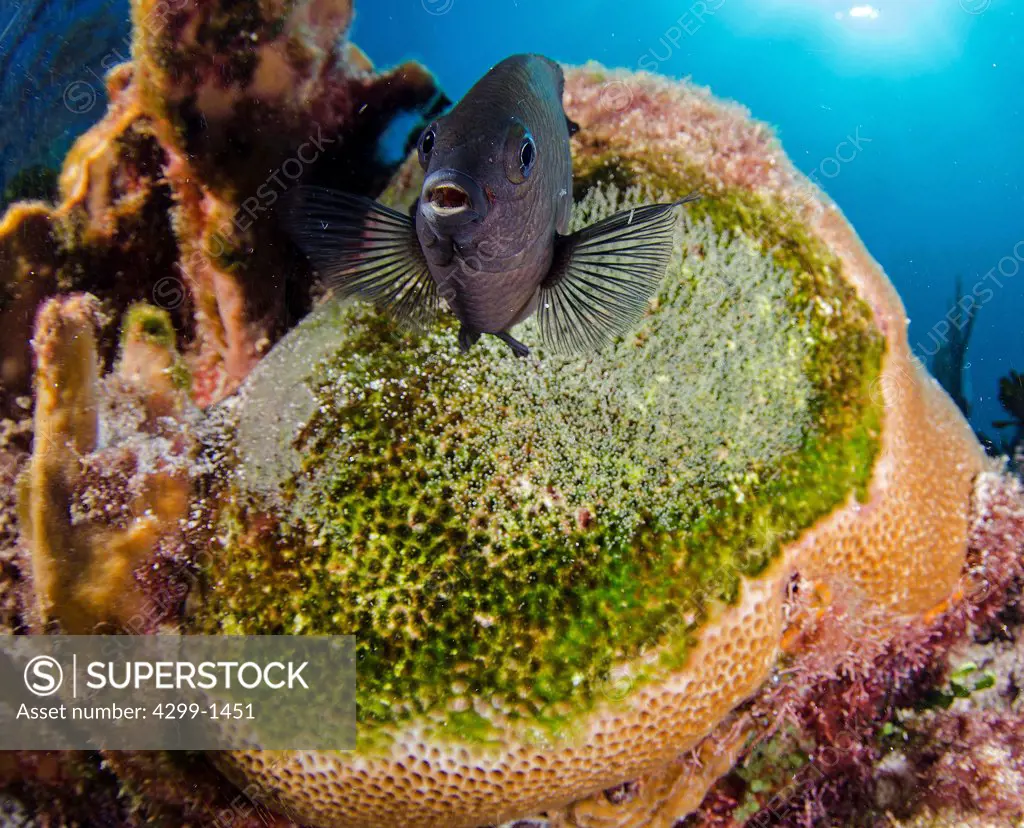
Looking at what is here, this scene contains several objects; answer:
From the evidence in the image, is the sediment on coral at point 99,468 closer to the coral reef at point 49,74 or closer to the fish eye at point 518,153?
the fish eye at point 518,153

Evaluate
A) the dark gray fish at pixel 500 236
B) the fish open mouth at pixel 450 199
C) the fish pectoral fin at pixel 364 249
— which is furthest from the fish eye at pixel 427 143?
the fish pectoral fin at pixel 364 249

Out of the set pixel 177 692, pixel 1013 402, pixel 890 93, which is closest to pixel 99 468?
pixel 177 692

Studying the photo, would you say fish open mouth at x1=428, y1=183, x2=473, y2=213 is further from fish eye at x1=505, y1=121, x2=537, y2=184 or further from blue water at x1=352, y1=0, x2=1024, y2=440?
blue water at x1=352, y1=0, x2=1024, y2=440

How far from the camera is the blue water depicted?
1591 inches

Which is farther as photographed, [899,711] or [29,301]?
[899,711]

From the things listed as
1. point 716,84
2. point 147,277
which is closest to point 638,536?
point 147,277

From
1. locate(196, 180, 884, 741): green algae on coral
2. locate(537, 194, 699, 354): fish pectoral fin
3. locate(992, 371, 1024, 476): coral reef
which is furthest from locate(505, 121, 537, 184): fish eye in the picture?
locate(992, 371, 1024, 476): coral reef

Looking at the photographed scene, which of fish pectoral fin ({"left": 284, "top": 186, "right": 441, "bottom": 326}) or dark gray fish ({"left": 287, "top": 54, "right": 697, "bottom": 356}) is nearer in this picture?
dark gray fish ({"left": 287, "top": 54, "right": 697, "bottom": 356})

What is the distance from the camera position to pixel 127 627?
243 cm

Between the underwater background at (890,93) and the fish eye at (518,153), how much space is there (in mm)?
34894

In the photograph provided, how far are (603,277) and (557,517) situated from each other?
1.01 meters

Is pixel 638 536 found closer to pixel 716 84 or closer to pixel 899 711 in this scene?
pixel 899 711

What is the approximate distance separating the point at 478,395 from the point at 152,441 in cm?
147

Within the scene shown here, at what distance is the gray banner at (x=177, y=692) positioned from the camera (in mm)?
2309
